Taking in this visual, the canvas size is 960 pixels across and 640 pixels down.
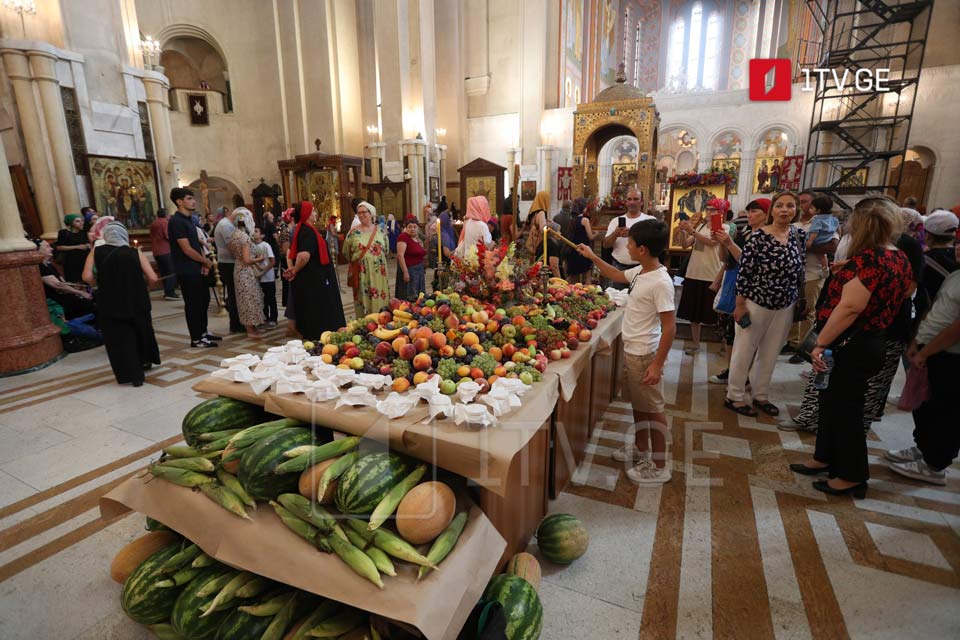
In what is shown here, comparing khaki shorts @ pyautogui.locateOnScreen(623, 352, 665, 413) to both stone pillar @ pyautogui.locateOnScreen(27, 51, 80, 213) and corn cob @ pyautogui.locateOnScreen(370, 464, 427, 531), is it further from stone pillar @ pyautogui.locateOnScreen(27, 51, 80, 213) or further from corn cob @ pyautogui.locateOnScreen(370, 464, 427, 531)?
stone pillar @ pyautogui.locateOnScreen(27, 51, 80, 213)

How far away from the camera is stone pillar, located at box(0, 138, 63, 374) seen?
4.92 m

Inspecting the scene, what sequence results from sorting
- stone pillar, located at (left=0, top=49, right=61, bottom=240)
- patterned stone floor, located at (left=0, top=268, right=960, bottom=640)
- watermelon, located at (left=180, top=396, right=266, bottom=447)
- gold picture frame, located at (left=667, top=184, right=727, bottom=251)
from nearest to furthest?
patterned stone floor, located at (left=0, top=268, right=960, bottom=640), watermelon, located at (left=180, top=396, right=266, bottom=447), gold picture frame, located at (left=667, top=184, right=727, bottom=251), stone pillar, located at (left=0, top=49, right=61, bottom=240)

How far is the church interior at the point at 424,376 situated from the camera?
73.8 inches

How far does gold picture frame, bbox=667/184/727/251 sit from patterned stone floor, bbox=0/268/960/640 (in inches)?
145

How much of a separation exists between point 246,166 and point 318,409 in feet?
63.1

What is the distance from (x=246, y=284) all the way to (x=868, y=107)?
1816cm

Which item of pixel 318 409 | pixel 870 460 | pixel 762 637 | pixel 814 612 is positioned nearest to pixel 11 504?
pixel 318 409

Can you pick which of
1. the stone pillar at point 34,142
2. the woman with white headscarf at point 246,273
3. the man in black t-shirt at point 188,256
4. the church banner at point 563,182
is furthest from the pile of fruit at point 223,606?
the church banner at point 563,182

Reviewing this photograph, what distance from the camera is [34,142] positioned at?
8.88 meters

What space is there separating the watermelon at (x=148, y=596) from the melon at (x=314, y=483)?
2.51ft

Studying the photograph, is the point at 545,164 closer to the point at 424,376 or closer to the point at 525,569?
the point at 424,376

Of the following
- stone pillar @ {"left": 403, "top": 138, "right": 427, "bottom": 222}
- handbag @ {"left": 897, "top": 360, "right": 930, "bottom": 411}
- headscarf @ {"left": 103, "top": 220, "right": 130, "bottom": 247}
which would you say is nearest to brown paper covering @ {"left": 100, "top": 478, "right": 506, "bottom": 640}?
handbag @ {"left": 897, "top": 360, "right": 930, "bottom": 411}

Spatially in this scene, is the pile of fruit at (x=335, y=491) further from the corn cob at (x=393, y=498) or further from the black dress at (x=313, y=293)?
the black dress at (x=313, y=293)

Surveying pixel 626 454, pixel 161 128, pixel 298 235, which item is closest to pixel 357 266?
pixel 298 235
